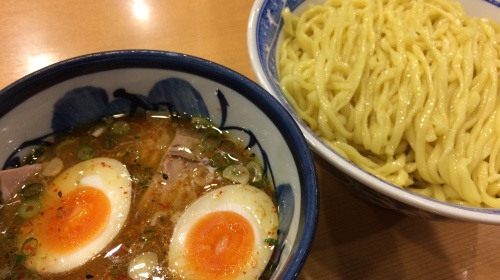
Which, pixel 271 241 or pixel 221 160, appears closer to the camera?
pixel 271 241

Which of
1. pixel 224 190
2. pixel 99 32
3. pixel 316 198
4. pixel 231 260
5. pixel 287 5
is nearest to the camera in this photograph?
pixel 316 198

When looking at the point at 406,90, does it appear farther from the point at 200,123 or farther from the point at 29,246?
the point at 29,246

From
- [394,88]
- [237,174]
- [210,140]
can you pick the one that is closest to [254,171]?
[237,174]

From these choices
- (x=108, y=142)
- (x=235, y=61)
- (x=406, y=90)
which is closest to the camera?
(x=108, y=142)

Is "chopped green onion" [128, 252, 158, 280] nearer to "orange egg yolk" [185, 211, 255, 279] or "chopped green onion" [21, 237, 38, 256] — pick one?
"orange egg yolk" [185, 211, 255, 279]

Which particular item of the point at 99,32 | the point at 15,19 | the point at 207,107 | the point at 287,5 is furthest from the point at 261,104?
the point at 15,19

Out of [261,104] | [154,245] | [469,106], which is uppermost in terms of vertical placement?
[261,104]

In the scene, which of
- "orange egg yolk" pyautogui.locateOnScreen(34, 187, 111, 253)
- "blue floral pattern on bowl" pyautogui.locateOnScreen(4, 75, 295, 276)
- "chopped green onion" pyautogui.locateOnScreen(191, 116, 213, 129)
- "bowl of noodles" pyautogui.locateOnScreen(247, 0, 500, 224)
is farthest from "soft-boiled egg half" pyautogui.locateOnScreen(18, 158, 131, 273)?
"bowl of noodles" pyautogui.locateOnScreen(247, 0, 500, 224)

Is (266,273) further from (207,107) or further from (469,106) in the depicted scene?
(469,106)
